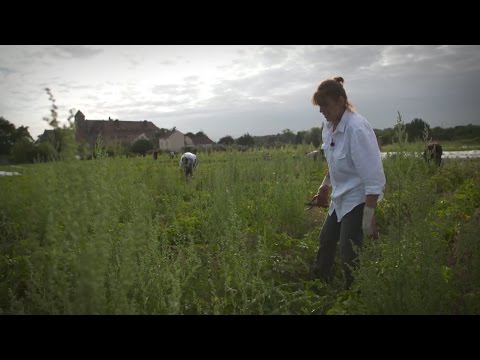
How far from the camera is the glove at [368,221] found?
2434mm

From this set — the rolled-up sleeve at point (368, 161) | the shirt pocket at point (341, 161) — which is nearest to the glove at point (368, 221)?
the rolled-up sleeve at point (368, 161)

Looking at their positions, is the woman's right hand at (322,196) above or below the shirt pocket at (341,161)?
below

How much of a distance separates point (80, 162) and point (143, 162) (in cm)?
646

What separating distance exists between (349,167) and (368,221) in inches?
16.9

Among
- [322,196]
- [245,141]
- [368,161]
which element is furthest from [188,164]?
[368,161]

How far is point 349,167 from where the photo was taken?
263 cm

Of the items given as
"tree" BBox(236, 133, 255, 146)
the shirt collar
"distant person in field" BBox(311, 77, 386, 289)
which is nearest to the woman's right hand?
"distant person in field" BBox(311, 77, 386, 289)

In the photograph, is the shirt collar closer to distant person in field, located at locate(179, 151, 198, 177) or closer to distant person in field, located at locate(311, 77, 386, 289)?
distant person in field, located at locate(311, 77, 386, 289)

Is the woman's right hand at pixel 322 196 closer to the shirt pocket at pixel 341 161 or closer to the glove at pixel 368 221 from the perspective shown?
the shirt pocket at pixel 341 161

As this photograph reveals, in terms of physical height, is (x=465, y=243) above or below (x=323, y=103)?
below

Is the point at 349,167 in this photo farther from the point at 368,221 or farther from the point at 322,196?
the point at 322,196

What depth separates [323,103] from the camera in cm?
269
